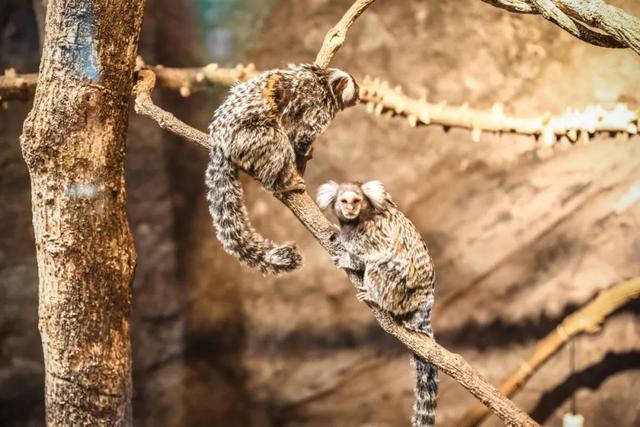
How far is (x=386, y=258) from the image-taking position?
229 cm

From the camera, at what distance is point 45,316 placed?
2395 mm

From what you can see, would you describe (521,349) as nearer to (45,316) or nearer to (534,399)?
(534,399)

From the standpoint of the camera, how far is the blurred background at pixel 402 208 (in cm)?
355

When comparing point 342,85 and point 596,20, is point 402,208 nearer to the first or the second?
point 342,85

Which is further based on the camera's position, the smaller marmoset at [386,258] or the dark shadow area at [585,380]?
the dark shadow area at [585,380]

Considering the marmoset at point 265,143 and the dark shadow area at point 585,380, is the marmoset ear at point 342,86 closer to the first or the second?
the marmoset at point 265,143

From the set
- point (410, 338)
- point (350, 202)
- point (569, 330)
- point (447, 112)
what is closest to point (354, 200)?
point (350, 202)

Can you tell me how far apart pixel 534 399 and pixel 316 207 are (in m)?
2.14

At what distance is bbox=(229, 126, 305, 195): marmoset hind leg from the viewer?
229 centimetres

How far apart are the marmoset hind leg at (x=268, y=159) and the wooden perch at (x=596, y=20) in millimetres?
909

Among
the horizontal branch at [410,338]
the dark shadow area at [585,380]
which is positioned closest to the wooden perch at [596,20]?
the horizontal branch at [410,338]

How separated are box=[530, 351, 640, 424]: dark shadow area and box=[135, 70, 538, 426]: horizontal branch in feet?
5.70

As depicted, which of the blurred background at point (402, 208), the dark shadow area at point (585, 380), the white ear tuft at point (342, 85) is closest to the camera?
the white ear tuft at point (342, 85)

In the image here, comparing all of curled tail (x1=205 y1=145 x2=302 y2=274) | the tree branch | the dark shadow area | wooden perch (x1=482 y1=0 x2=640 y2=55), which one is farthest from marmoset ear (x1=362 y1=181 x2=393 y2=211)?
the dark shadow area
